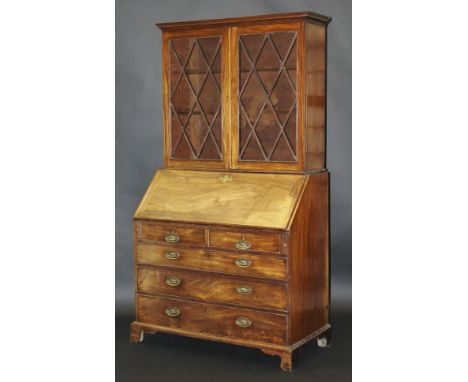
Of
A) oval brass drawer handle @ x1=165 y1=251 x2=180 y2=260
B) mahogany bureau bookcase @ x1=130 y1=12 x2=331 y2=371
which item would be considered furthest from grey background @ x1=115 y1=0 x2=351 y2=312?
oval brass drawer handle @ x1=165 y1=251 x2=180 y2=260

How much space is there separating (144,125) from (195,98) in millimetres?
1074

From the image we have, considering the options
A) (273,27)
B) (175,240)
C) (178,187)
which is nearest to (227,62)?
(273,27)

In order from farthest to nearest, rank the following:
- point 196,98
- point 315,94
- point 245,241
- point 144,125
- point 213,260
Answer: point 144,125 < point 196,98 < point 315,94 < point 213,260 < point 245,241

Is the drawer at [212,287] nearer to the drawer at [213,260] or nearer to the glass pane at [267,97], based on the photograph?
the drawer at [213,260]

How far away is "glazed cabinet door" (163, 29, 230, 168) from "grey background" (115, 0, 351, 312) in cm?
86

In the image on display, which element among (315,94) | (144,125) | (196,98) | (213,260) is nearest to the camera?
(213,260)

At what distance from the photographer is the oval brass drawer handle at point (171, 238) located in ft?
14.8

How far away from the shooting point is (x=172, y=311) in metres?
4.58

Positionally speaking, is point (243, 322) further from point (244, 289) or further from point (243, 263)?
point (243, 263)

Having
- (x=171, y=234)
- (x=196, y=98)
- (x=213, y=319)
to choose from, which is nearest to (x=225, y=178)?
(x=171, y=234)

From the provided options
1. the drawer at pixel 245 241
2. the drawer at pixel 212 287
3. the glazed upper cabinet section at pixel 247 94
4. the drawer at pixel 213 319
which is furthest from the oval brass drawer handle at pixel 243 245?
the glazed upper cabinet section at pixel 247 94

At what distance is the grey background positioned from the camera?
5418mm

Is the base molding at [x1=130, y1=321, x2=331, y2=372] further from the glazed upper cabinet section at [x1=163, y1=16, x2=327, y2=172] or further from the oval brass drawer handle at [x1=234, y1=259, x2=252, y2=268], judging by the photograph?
the glazed upper cabinet section at [x1=163, y1=16, x2=327, y2=172]

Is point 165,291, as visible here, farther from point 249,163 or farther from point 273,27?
point 273,27
